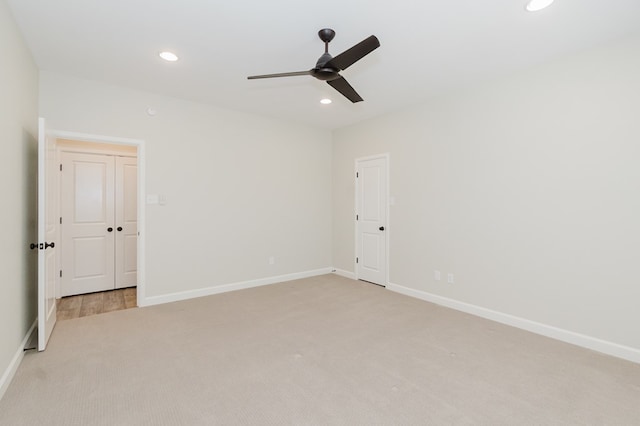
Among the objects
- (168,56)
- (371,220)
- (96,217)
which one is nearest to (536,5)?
(168,56)

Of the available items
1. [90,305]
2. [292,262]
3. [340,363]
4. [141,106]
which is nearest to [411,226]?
[292,262]

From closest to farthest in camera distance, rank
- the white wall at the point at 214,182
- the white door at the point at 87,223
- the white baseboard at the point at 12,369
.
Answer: the white baseboard at the point at 12,369 → the white wall at the point at 214,182 → the white door at the point at 87,223

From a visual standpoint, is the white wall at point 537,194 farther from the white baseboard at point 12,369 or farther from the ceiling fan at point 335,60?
the white baseboard at point 12,369

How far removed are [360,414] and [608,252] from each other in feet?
8.45

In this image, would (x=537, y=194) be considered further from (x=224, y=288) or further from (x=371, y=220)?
(x=224, y=288)

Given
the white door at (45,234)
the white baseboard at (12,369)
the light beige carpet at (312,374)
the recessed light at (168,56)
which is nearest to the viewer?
the light beige carpet at (312,374)

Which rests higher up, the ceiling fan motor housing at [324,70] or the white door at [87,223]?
the ceiling fan motor housing at [324,70]

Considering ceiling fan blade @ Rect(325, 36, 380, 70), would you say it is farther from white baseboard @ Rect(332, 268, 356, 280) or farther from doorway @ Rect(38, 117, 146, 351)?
white baseboard @ Rect(332, 268, 356, 280)

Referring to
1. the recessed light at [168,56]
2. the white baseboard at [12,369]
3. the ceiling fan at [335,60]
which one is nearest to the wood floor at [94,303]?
the white baseboard at [12,369]

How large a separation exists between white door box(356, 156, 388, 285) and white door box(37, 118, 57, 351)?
13.0 feet

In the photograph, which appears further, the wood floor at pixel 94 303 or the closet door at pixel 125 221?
the closet door at pixel 125 221

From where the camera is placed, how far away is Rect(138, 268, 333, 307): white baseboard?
13.1ft

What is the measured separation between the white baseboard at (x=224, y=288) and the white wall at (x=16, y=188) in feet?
3.84

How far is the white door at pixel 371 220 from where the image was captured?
191 inches
